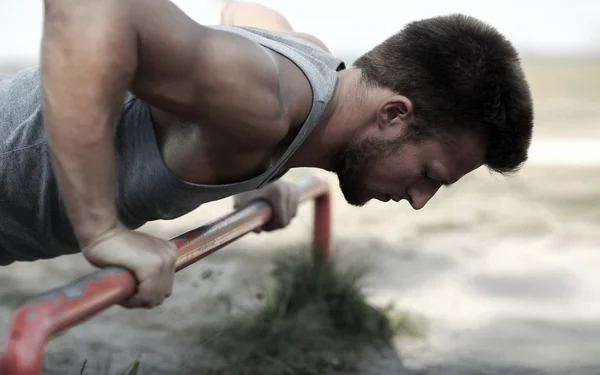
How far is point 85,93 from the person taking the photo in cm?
125

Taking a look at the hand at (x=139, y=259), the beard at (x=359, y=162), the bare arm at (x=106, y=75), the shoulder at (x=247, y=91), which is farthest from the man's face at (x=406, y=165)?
the hand at (x=139, y=259)

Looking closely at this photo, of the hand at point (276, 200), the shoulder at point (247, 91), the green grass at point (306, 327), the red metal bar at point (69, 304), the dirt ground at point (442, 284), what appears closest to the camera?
the red metal bar at point (69, 304)

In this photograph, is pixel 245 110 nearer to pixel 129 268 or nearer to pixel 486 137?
pixel 129 268

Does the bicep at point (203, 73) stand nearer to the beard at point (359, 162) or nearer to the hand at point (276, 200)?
the beard at point (359, 162)

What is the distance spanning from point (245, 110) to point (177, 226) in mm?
2429

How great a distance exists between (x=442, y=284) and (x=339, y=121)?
1538 millimetres

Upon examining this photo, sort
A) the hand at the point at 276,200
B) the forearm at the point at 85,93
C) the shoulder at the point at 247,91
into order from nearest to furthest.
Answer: the forearm at the point at 85,93 < the shoulder at the point at 247,91 < the hand at the point at 276,200

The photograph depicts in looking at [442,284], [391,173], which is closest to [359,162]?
[391,173]

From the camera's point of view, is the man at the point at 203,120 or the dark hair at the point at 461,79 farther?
the dark hair at the point at 461,79

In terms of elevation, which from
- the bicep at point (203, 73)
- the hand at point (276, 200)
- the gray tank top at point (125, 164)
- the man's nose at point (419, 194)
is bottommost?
the hand at point (276, 200)

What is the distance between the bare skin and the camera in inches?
49.0

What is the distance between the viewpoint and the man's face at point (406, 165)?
5.63ft

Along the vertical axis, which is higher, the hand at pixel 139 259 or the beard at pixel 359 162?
the beard at pixel 359 162

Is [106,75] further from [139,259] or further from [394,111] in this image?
[394,111]
